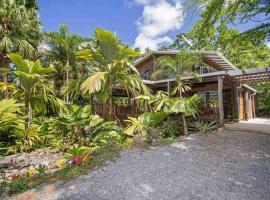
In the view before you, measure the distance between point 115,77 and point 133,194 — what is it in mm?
5369

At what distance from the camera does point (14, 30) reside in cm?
1328

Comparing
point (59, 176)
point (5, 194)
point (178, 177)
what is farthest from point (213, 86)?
point (5, 194)

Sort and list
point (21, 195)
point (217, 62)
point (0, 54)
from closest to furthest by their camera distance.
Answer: point (21, 195) → point (217, 62) → point (0, 54)

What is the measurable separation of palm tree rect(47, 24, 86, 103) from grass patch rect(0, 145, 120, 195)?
1432 cm

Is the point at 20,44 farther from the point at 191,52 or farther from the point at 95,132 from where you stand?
the point at 191,52

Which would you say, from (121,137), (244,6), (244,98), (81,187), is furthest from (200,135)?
(244,98)

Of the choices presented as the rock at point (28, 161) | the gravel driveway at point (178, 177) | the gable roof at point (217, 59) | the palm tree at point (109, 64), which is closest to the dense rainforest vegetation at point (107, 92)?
the palm tree at point (109, 64)

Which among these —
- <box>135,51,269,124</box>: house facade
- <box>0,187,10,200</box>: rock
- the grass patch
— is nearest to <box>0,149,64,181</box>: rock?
the grass patch

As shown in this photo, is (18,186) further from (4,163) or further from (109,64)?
(109,64)

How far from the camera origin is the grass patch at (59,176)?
13.8 ft

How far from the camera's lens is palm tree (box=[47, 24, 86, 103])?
18.6 m

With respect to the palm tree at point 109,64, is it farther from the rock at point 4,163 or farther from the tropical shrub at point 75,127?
the rock at point 4,163

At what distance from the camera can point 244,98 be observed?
51.5ft

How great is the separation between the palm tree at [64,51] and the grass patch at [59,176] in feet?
47.0
